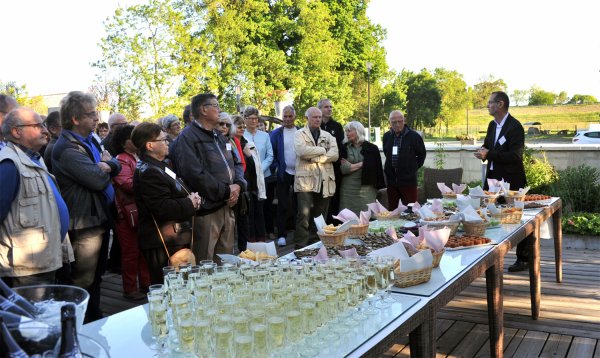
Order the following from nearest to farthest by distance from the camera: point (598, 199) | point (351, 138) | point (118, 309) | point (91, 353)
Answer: point (91, 353) < point (118, 309) < point (351, 138) < point (598, 199)

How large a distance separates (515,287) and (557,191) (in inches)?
126

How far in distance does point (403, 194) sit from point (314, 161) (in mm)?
1196

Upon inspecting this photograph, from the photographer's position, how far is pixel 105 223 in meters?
3.39

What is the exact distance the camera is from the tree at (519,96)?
276ft

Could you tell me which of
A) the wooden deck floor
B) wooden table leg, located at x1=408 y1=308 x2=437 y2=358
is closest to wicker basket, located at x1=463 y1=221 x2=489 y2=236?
the wooden deck floor

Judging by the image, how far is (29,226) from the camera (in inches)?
102

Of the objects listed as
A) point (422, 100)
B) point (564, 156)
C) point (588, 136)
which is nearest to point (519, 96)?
point (422, 100)

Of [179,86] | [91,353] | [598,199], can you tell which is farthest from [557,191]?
[179,86]

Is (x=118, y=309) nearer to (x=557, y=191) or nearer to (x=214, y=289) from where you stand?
(x=214, y=289)

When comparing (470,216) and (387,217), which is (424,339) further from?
(387,217)

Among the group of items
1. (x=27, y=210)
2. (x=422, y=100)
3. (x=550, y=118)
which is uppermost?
(x=422, y=100)

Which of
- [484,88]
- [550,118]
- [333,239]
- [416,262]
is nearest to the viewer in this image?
[416,262]

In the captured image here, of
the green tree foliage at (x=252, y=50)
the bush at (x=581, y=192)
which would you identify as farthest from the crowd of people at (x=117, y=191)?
the green tree foliage at (x=252, y=50)

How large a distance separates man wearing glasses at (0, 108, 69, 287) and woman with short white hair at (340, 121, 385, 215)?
384 centimetres
